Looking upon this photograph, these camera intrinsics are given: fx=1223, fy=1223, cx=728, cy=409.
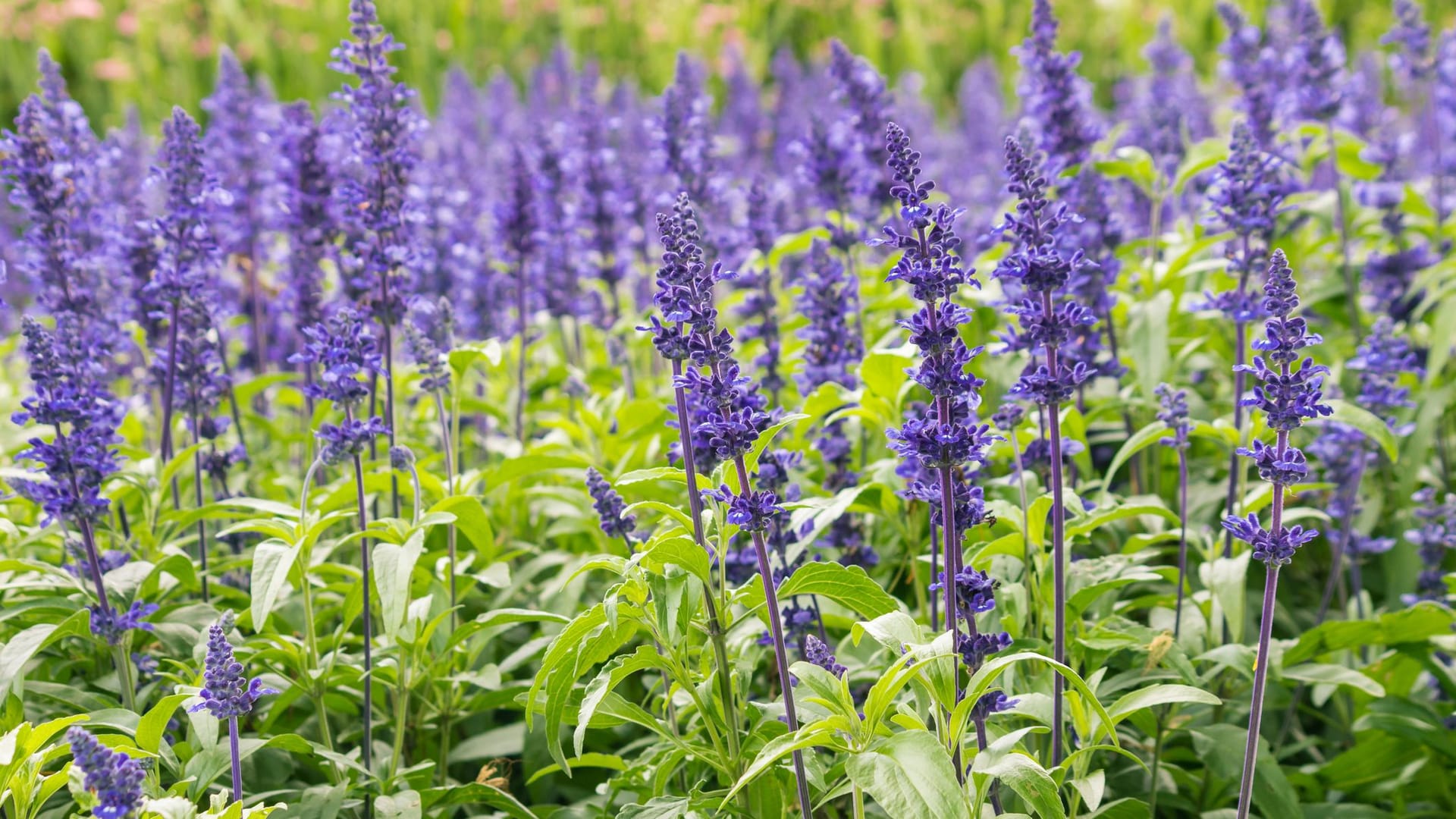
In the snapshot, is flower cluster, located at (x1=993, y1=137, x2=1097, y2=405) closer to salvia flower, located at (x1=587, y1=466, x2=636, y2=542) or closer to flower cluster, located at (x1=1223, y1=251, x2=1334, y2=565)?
flower cluster, located at (x1=1223, y1=251, x2=1334, y2=565)

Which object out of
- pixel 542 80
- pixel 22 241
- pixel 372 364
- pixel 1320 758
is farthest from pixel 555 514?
pixel 542 80

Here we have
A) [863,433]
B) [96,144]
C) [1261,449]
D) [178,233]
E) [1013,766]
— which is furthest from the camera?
[96,144]

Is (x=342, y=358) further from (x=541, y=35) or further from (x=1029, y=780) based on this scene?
(x=541, y=35)

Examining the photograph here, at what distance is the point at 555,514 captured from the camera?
15.5 ft

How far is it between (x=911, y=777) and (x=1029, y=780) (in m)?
0.34

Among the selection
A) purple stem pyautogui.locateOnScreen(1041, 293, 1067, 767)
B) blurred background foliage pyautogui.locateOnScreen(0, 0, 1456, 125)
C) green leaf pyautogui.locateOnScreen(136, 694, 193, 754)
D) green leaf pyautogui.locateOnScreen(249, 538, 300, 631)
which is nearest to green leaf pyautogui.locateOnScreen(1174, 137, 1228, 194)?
purple stem pyautogui.locateOnScreen(1041, 293, 1067, 767)

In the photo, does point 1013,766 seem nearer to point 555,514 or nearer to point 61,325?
point 555,514

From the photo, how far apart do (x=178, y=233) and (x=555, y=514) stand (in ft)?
5.70

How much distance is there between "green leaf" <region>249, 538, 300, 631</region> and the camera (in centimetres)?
320

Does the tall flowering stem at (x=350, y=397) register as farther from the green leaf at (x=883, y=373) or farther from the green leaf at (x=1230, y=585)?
the green leaf at (x=1230, y=585)

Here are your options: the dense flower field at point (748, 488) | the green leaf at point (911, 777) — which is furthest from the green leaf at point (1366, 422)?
the green leaf at point (911, 777)

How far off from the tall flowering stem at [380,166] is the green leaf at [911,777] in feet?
7.41

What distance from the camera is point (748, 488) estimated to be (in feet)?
9.24

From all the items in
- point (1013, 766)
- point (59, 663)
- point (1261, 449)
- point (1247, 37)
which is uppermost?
point (1247, 37)
